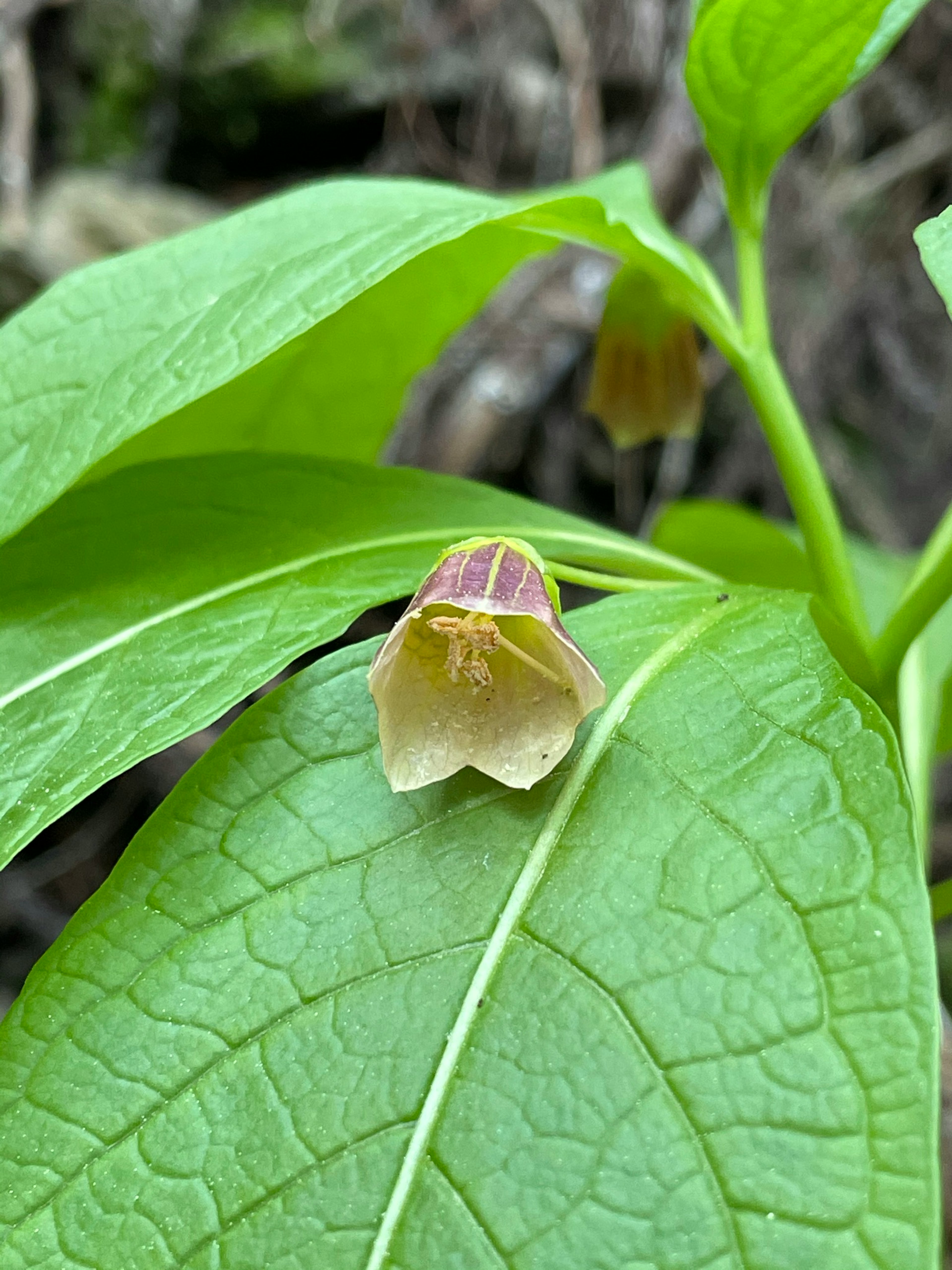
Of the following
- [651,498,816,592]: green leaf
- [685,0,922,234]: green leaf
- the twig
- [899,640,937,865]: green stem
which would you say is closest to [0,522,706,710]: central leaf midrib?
[899,640,937,865]: green stem

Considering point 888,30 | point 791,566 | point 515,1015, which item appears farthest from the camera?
point 791,566

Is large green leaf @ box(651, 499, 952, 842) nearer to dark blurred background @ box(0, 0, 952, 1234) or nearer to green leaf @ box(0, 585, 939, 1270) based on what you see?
green leaf @ box(0, 585, 939, 1270)

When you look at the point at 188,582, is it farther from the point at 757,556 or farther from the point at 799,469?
the point at 757,556

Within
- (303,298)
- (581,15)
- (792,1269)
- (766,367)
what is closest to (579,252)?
(581,15)

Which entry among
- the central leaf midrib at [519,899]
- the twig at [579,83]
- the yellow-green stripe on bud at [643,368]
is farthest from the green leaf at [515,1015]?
the twig at [579,83]

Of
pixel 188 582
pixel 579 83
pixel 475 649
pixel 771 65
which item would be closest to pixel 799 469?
pixel 771 65

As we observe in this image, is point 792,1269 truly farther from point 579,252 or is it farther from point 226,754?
point 579,252
